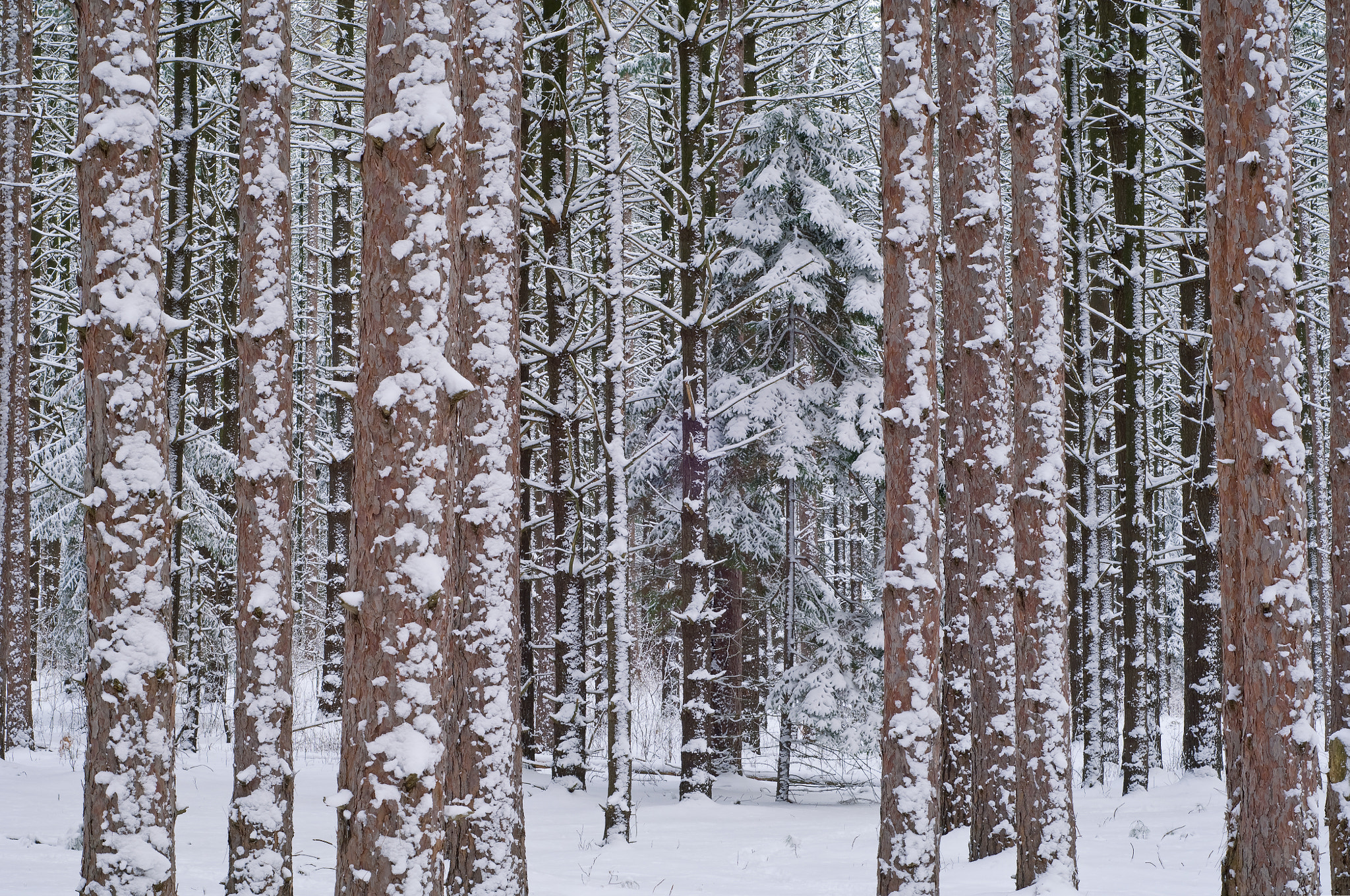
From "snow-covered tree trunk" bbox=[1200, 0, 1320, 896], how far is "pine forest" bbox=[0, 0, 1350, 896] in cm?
3

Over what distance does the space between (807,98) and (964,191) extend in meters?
4.12

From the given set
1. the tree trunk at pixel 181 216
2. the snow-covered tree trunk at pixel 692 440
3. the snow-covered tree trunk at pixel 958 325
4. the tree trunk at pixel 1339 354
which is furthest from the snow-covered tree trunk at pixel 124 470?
the tree trunk at pixel 1339 354

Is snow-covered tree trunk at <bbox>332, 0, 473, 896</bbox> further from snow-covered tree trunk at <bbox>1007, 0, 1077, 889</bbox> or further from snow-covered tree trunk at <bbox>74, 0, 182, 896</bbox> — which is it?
snow-covered tree trunk at <bbox>1007, 0, 1077, 889</bbox>

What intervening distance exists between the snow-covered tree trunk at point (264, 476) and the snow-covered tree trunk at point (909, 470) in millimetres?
4249

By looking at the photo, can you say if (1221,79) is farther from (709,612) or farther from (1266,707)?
(709,612)

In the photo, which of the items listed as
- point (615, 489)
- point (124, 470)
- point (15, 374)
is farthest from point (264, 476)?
point (15, 374)

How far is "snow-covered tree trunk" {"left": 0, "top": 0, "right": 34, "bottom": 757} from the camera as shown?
1317 cm

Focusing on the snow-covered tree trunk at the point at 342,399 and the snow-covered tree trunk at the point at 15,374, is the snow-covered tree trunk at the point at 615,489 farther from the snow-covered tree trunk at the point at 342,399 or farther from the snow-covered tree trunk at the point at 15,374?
the snow-covered tree trunk at the point at 15,374

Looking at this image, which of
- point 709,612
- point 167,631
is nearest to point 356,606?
point 167,631

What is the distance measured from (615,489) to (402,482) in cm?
556

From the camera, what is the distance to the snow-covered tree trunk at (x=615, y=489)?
9906 mm

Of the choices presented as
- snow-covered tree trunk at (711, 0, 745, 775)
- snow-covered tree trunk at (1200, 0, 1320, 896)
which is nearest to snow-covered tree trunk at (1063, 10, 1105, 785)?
snow-covered tree trunk at (711, 0, 745, 775)

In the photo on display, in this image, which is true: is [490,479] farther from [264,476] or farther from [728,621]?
[728,621]

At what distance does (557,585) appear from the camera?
1403 cm
